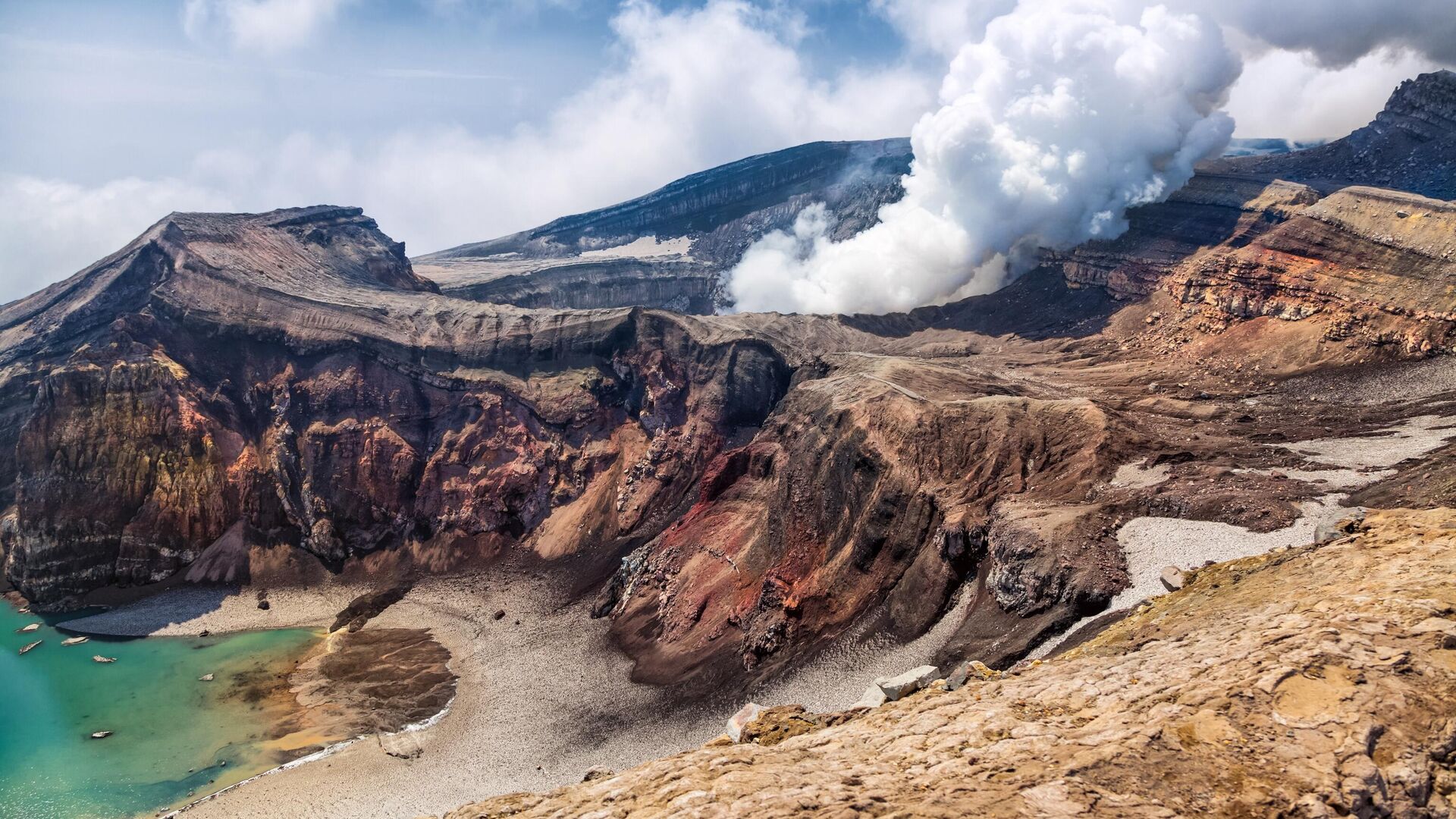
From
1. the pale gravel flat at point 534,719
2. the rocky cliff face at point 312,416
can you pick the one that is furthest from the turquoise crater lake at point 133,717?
the rocky cliff face at point 312,416

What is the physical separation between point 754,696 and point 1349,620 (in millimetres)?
29155

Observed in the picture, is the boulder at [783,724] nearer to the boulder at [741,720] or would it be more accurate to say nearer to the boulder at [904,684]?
the boulder at [741,720]

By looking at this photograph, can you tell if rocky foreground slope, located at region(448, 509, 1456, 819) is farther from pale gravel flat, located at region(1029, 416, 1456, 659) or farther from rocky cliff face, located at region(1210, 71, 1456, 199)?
rocky cliff face, located at region(1210, 71, 1456, 199)

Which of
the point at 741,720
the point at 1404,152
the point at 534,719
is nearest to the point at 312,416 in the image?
the point at 534,719

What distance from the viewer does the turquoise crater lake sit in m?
44.9

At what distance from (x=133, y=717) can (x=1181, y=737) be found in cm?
6605

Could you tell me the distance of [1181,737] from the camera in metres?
13.8

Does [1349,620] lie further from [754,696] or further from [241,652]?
[241,652]

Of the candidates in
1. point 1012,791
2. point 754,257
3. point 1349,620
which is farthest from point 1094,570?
point 754,257

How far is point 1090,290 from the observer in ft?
295

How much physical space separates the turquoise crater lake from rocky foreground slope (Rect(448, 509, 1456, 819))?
40266mm

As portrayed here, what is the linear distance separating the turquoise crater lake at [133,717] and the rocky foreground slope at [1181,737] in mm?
40266

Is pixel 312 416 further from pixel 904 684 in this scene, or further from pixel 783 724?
pixel 904 684

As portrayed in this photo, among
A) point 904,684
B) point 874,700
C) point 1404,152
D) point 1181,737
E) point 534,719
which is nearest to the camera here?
point 1181,737
